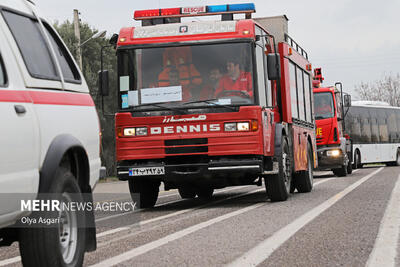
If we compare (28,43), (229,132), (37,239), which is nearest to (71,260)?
(37,239)

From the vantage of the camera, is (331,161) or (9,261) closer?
(9,261)

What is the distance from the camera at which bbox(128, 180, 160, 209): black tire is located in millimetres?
13461

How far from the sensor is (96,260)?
695 centimetres

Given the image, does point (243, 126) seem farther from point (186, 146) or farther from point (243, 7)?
point (243, 7)

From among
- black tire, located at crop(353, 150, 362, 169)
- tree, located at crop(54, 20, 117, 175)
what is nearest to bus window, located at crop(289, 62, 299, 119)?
black tire, located at crop(353, 150, 362, 169)

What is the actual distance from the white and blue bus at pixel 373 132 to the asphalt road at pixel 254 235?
858 inches

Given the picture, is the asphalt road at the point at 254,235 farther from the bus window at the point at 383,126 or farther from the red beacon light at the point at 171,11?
the bus window at the point at 383,126

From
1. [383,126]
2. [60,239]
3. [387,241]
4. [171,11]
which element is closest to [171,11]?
[171,11]

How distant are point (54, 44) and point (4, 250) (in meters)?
2.92

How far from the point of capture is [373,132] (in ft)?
126

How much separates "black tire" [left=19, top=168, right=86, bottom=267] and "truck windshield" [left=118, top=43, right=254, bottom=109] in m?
7.18

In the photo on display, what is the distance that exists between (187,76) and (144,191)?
2.25 meters

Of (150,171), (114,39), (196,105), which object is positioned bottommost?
(150,171)

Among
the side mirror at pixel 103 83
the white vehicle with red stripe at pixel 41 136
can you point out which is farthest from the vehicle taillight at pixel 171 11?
the white vehicle with red stripe at pixel 41 136
